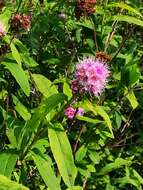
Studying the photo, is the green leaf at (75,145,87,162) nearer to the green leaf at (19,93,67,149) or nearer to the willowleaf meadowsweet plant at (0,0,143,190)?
the willowleaf meadowsweet plant at (0,0,143,190)

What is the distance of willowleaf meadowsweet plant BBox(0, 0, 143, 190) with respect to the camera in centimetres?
195

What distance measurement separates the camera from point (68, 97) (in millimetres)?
1936

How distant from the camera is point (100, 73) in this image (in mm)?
2070

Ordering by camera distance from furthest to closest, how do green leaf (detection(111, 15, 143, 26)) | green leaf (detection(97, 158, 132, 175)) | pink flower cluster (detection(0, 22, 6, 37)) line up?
green leaf (detection(97, 158, 132, 175)) < green leaf (detection(111, 15, 143, 26)) < pink flower cluster (detection(0, 22, 6, 37))

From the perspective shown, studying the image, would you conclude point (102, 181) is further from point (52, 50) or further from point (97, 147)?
point (52, 50)

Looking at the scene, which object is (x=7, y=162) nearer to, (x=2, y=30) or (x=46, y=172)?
(x=46, y=172)

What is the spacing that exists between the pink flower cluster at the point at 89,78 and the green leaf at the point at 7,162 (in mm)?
344

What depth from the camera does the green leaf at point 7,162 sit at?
6.12 feet

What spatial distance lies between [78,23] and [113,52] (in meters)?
0.32

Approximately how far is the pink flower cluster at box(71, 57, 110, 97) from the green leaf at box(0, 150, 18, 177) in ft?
1.13

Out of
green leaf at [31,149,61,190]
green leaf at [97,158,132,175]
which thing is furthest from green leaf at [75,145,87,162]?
green leaf at [31,149,61,190]

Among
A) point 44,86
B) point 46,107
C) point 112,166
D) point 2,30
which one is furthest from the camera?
point 112,166

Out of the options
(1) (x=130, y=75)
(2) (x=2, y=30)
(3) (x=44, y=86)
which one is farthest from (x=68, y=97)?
(1) (x=130, y=75)

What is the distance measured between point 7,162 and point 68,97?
1.11ft
